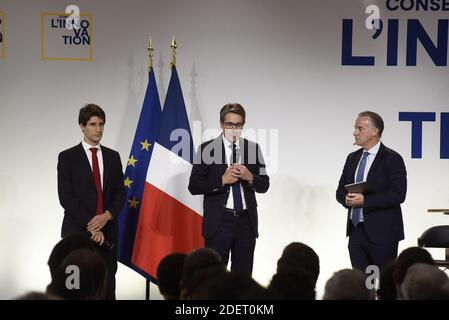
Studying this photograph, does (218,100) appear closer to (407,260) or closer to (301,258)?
(301,258)

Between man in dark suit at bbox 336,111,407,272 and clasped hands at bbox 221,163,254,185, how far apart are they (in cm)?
69

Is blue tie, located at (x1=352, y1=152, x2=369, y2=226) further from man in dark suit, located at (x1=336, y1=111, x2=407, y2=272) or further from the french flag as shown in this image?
the french flag

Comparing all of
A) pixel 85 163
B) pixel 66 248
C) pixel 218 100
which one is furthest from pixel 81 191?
pixel 218 100

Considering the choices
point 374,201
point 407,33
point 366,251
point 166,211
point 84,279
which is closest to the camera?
point 84,279

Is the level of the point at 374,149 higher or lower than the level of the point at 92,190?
higher

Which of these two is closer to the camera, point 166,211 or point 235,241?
point 235,241

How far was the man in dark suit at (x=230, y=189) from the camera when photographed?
458cm

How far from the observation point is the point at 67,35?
19.4ft

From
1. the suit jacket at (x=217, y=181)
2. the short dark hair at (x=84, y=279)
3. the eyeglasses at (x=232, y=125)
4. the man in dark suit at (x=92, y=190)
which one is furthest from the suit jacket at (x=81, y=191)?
the short dark hair at (x=84, y=279)

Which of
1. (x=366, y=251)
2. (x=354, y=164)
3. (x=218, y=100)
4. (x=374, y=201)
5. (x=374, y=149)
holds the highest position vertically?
(x=218, y=100)

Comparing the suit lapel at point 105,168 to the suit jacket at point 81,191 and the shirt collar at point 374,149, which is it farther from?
the shirt collar at point 374,149

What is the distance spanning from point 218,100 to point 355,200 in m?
1.92

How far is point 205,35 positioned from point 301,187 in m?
1.61
